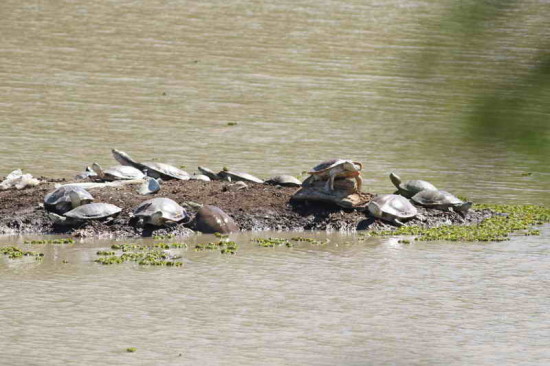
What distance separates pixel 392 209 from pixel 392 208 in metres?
0.01

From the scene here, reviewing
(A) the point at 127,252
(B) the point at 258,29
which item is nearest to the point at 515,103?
(A) the point at 127,252

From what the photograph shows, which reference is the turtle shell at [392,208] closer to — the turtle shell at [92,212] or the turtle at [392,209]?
the turtle at [392,209]

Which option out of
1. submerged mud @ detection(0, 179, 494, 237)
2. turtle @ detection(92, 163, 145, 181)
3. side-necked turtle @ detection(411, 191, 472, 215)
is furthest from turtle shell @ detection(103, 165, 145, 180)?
side-necked turtle @ detection(411, 191, 472, 215)

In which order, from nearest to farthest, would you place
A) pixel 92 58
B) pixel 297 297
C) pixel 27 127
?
pixel 297 297 → pixel 27 127 → pixel 92 58

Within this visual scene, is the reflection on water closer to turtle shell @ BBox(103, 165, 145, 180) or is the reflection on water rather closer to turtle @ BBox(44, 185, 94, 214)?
turtle @ BBox(44, 185, 94, 214)

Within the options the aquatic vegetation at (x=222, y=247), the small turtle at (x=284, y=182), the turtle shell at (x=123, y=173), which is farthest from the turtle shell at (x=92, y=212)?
the small turtle at (x=284, y=182)

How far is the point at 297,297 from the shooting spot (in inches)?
312

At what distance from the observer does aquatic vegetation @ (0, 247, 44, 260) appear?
30.7 ft

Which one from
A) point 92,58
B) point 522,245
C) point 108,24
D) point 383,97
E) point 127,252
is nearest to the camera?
point 127,252

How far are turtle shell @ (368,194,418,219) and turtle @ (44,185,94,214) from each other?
3.34m

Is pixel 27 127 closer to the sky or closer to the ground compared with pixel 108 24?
closer to the ground

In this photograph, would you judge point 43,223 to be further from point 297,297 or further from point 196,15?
point 196,15

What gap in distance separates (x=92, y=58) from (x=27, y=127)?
23.8 ft

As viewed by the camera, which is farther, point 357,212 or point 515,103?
point 357,212
